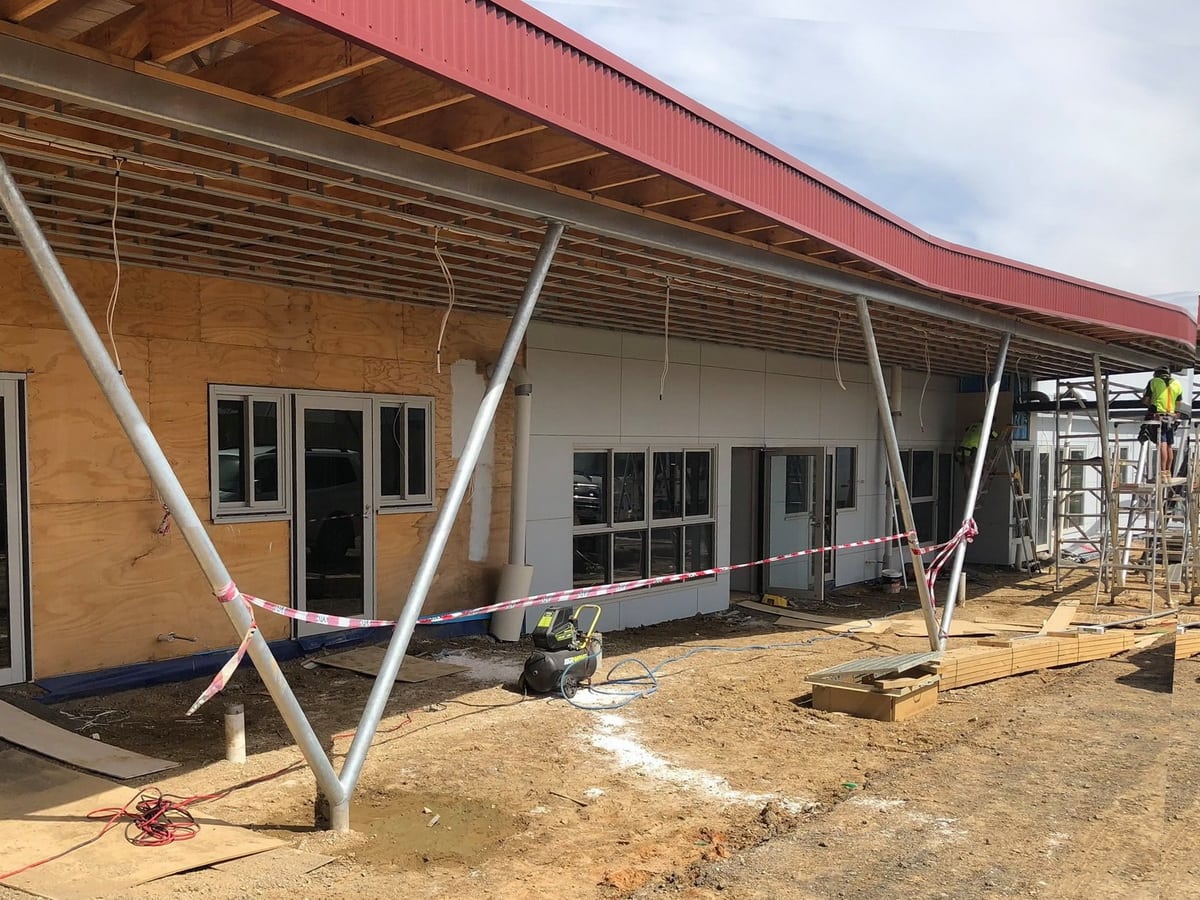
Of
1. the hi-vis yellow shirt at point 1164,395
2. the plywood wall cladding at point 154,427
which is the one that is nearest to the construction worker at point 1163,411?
the hi-vis yellow shirt at point 1164,395

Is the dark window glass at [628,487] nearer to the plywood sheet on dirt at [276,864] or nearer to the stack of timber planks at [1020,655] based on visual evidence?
the stack of timber planks at [1020,655]

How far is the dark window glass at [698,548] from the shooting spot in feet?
39.5

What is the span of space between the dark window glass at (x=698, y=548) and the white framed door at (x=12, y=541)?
7.38m

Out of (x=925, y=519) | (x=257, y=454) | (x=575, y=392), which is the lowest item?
(x=925, y=519)

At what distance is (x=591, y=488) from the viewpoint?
35.7ft

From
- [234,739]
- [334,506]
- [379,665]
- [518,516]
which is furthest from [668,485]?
[234,739]

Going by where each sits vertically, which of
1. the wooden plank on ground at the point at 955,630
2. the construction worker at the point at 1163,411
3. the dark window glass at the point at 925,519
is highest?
the construction worker at the point at 1163,411

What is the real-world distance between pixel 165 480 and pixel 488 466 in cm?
621

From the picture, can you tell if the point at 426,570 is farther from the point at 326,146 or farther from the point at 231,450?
the point at 231,450

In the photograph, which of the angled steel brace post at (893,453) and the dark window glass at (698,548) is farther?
the dark window glass at (698,548)

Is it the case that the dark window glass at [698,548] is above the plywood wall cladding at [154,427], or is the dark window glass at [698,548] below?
below

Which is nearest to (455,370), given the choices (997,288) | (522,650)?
(522,650)

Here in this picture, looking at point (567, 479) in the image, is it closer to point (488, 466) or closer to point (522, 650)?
point (488, 466)

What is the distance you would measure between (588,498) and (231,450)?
13.6 ft
